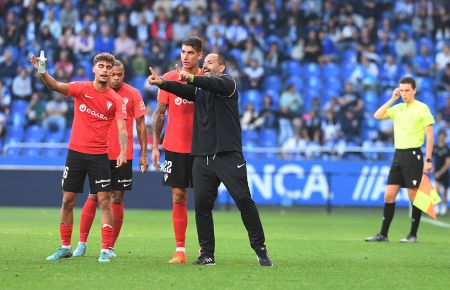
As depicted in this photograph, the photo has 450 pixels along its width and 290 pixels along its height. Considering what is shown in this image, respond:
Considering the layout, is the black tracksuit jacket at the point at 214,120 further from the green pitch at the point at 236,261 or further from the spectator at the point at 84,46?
the spectator at the point at 84,46

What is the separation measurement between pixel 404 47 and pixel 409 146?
49.1ft

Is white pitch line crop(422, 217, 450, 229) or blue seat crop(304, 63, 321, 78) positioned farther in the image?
blue seat crop(304, 63, 321, 78)

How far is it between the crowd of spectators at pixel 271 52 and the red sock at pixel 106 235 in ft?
51.6

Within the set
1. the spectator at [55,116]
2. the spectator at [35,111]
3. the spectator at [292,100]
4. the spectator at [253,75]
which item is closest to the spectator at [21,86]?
the spectator at [35,111]

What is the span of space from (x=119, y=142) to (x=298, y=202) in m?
14.2

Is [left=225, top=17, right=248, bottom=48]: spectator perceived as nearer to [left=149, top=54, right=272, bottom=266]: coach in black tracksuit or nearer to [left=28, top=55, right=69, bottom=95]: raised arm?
[left=28, top=55, right=69, bottom=95]: raised arm

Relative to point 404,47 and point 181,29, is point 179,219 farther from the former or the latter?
point 404,47

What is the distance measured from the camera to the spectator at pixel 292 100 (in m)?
27.1

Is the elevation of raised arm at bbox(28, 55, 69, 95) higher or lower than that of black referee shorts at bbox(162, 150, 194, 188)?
higher

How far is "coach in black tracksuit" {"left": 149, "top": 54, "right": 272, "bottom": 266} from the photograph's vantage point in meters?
9.96

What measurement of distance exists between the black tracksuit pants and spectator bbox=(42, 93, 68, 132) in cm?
1698

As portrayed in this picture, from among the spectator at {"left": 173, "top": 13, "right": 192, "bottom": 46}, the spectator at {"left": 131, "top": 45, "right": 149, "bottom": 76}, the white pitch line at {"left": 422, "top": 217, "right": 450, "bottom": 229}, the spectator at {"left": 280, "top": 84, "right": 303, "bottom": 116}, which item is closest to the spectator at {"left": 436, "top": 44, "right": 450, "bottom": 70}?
the spectator at {"left": 280, "top": 84, "right": 303, "bottom": 116}

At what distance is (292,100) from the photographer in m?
27.3

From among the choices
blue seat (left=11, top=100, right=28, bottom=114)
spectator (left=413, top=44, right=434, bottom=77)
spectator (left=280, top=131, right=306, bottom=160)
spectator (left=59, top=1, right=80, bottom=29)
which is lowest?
spectator (left=280, top=131, right=306, bottom=160)
